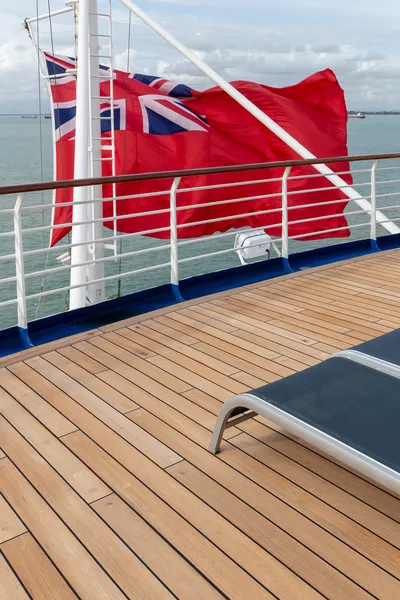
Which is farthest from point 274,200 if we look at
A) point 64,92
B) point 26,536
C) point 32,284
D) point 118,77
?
point 32,284

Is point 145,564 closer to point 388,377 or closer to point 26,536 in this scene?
point 26,536

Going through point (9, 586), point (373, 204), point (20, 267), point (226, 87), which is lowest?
point (9, 586)

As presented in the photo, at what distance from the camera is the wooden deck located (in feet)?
5.04

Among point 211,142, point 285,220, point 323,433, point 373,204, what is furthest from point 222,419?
point 211,142

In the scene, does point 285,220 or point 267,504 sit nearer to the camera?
point 267,504

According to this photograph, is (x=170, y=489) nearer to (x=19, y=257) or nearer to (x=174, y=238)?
(x=19, y=257)

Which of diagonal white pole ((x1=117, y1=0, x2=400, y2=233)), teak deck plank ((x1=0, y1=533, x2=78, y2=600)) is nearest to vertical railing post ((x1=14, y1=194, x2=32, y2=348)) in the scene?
teak deck plank ((x1=0, y1=533, x2=78, y2=600))

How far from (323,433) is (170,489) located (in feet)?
1.61

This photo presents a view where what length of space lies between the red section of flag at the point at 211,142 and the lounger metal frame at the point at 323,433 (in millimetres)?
4522

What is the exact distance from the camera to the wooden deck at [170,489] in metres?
1.54

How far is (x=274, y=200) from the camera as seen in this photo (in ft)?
23.0

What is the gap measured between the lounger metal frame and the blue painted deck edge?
4.42 ft

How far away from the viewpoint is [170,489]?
6.18 feet

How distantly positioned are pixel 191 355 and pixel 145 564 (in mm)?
1393
